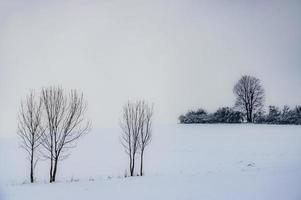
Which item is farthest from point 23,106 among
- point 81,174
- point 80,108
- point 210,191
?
point 210,191

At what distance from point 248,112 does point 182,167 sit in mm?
14153

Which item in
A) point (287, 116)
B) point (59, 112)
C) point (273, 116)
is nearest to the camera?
point (59, 112)

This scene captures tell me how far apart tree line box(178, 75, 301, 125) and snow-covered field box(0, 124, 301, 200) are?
86cm

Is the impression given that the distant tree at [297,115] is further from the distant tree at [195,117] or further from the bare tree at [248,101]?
the distant tree at [195,117]

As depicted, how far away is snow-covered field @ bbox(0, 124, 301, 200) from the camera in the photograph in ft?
32.6

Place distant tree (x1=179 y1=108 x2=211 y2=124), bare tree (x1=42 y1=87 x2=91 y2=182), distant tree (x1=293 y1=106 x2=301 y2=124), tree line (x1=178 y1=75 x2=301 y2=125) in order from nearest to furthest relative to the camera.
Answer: bare tree (x1=42 y1=87 x2=91 y2=182) < distant tree (x1=293 y1=106 x2=301 y2=124) < tree line (x1=178 y1=75 x2=301 y2=125) < distant tree (x1=179 y1=108 x2=211 y2=124)

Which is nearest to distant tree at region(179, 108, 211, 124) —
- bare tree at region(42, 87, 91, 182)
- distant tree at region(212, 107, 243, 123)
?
distant tree at region(212, 107, 243, 123)

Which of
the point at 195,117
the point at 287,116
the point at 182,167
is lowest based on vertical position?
the point at 182,167

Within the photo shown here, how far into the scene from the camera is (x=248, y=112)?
2756 cm

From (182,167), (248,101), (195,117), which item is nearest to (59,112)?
(182,167)

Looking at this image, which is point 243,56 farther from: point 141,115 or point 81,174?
point 81,174

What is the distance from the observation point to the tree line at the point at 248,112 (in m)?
22.0

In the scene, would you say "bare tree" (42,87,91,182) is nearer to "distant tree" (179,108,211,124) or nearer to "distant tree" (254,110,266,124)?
"distant tree" (179,108,211,124)

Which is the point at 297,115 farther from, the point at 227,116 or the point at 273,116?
the point at 227,116
